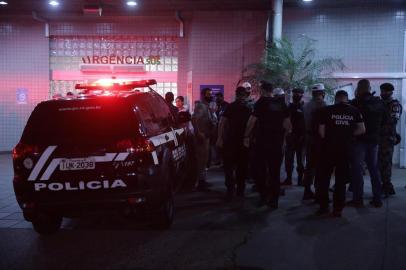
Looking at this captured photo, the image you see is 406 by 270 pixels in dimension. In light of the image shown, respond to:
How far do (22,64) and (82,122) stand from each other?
31.9ft

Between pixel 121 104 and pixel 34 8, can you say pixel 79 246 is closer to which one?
A: pixel 121 104

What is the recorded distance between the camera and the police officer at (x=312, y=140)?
7.21 m

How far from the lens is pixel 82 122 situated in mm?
5656

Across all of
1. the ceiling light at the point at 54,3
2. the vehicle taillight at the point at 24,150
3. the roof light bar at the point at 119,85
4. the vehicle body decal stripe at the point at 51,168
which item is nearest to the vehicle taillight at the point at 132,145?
the vehicle body decal stripe at the point at 51,168

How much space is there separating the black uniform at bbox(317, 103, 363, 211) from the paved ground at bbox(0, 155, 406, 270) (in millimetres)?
521

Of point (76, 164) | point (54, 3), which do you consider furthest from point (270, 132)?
point (54, 3)

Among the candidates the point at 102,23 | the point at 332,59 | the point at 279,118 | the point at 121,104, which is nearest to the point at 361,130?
the point at 279,118

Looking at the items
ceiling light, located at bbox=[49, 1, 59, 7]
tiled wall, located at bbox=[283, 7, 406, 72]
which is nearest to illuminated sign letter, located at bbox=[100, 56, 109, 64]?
ceiling light, located at bbox=[49, 1, 59, 7]

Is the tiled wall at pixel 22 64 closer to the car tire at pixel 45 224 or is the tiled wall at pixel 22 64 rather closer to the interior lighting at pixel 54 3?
the interior lighting at pixel 54 3

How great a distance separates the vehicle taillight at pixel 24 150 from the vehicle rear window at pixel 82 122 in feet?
0.22

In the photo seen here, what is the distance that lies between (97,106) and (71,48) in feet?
30.9

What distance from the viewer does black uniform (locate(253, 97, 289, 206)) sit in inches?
280

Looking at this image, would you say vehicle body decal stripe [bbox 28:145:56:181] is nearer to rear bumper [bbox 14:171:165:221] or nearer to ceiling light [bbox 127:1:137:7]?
rear bumper [bbox 14:171:165:221]

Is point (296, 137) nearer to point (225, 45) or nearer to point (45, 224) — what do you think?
point (45, 224)
